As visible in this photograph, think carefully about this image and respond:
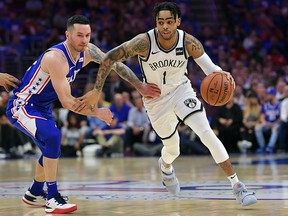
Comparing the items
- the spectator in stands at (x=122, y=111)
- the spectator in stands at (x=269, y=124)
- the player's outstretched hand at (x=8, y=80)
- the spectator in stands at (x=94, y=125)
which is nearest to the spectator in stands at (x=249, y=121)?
the spectator in stands at (x=269, y=124)

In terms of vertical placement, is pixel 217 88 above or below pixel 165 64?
below

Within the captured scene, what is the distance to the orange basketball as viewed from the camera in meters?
6.92

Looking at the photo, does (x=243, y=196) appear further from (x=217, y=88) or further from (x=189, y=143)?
(x=189, y=143)

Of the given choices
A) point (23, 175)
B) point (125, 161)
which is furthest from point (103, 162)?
point (23, 175)

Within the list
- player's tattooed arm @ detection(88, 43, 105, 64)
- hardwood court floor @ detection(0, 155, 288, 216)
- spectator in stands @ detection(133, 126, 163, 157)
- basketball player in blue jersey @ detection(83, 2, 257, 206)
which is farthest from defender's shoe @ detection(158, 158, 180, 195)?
spectator in stands @ detection(133, 126, 163, 157)

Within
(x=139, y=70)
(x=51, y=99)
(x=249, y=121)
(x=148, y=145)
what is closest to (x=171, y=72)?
(x=51, y=99)

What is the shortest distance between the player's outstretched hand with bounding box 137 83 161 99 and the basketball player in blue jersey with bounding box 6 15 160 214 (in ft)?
1.95

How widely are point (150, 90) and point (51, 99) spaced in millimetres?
1041

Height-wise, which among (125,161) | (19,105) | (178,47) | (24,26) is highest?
(24,26)

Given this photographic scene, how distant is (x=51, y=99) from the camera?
680 centimetres

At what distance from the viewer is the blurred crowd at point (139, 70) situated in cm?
1597

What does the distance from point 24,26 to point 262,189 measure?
1420 cm

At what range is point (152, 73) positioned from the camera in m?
7.21

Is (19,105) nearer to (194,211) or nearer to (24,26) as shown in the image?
(194,211)
